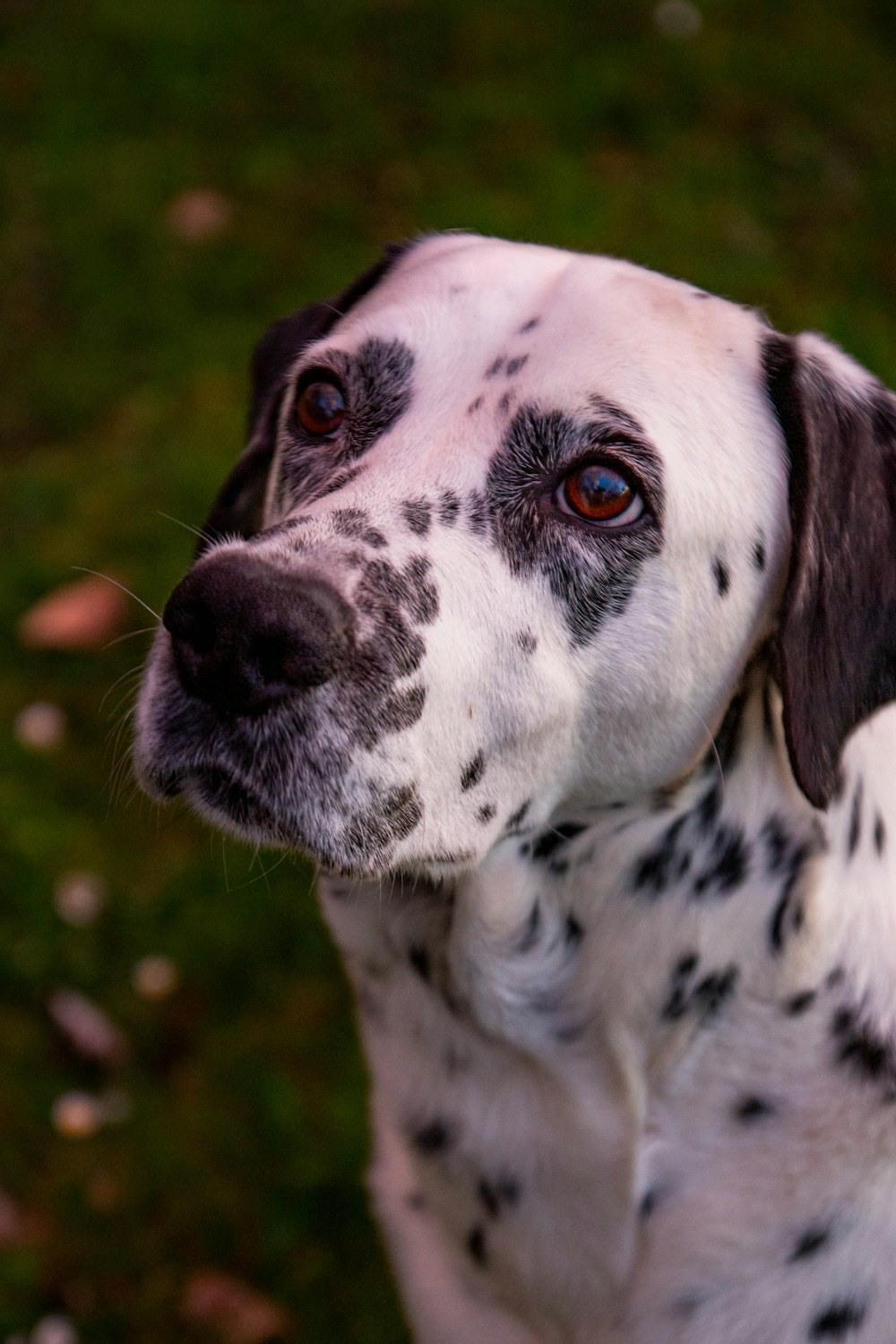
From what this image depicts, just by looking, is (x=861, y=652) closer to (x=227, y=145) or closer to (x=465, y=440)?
(x=465, y=440)

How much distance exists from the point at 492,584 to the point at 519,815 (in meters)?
0.39

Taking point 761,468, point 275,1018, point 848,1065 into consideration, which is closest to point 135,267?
point 275,1018

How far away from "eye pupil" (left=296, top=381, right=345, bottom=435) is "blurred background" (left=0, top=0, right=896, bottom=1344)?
6.41ft

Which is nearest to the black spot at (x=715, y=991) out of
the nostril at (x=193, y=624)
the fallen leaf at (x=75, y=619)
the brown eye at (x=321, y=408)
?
the nostril at (x=193, y=624)

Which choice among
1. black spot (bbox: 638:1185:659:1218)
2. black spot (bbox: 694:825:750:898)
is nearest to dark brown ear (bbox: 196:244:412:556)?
black spot (bbox: 694:825:750:898)

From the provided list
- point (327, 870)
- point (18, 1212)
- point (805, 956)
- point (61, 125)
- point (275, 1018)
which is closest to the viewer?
point (327, 870)

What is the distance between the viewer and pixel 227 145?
675 cm

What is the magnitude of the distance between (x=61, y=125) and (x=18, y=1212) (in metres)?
5.16

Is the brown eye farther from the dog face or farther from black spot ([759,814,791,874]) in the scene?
black spot ([759,814,791,874])

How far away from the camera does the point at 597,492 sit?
7.27 ft

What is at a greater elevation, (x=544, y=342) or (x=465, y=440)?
(x=544, y=342)

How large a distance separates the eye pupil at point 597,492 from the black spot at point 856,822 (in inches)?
25.3

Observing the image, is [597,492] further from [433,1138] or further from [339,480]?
[433,1138]

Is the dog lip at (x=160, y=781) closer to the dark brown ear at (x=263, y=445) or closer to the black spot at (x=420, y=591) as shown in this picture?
the black spot at (x=420, y=591)
